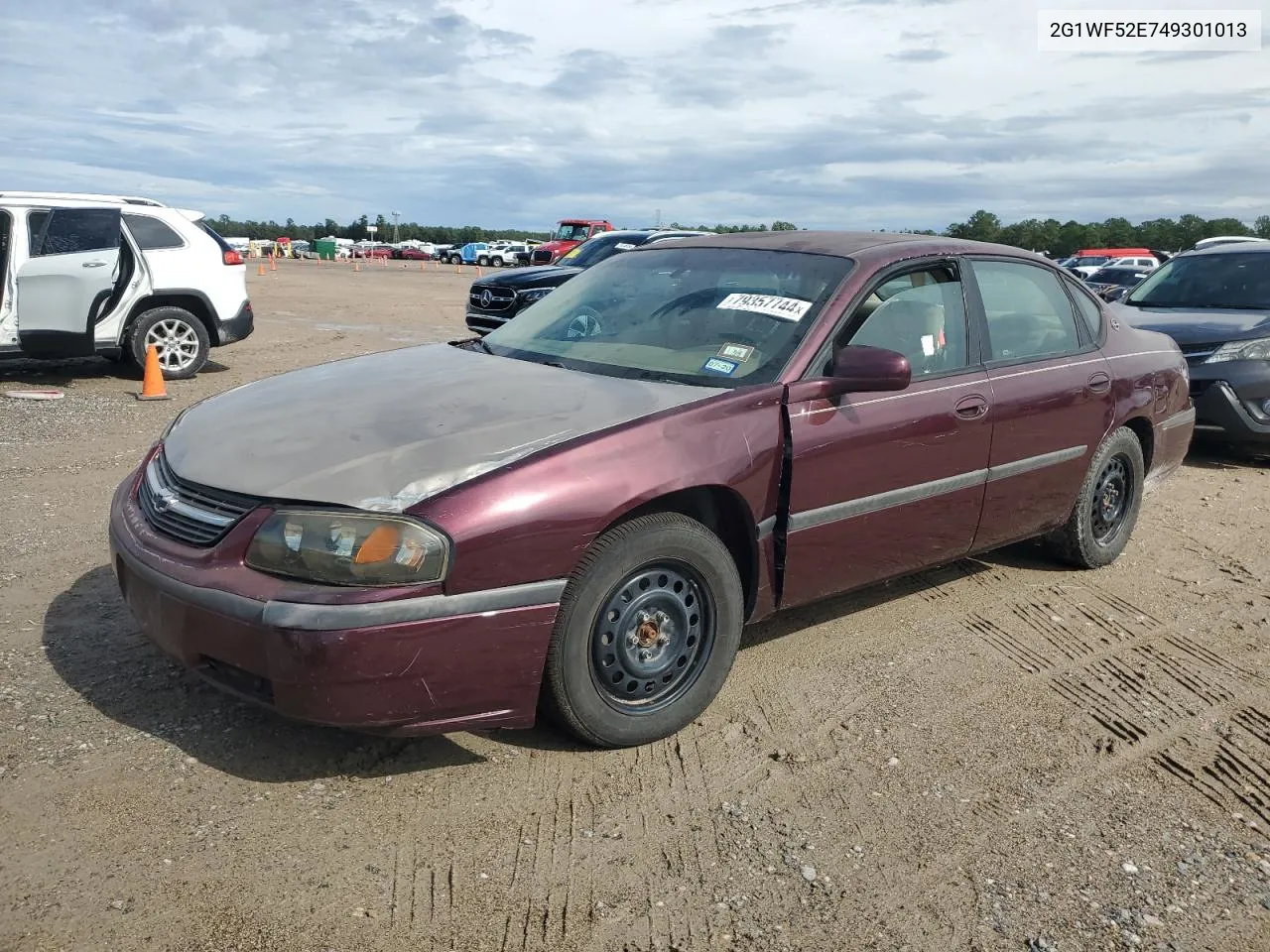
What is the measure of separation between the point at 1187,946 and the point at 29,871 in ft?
9.30

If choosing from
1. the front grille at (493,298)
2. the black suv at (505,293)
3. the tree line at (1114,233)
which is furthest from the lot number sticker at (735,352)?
the tree line at (1114,233)

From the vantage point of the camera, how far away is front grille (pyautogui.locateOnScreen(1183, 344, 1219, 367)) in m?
7.86

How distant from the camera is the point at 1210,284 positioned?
8.88 m

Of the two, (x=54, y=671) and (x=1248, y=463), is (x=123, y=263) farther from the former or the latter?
(x=1248, y=463)

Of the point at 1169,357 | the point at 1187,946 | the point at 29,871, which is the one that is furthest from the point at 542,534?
the point at 1169,357

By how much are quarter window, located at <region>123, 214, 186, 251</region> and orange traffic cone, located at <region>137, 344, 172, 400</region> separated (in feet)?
3.92

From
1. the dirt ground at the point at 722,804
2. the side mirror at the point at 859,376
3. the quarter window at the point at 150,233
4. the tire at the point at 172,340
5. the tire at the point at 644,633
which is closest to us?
the dirt ground at the point at 722,804

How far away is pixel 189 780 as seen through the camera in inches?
118

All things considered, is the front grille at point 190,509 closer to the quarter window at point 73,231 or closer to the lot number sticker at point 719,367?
the lot number sticker at point 719,367

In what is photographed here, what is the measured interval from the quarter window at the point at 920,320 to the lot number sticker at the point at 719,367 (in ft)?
1.60

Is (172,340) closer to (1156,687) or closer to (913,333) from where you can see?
(913,333)

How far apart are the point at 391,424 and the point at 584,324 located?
1293mm

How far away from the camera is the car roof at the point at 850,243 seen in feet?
13.6

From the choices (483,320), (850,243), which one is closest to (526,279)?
(483,320)
